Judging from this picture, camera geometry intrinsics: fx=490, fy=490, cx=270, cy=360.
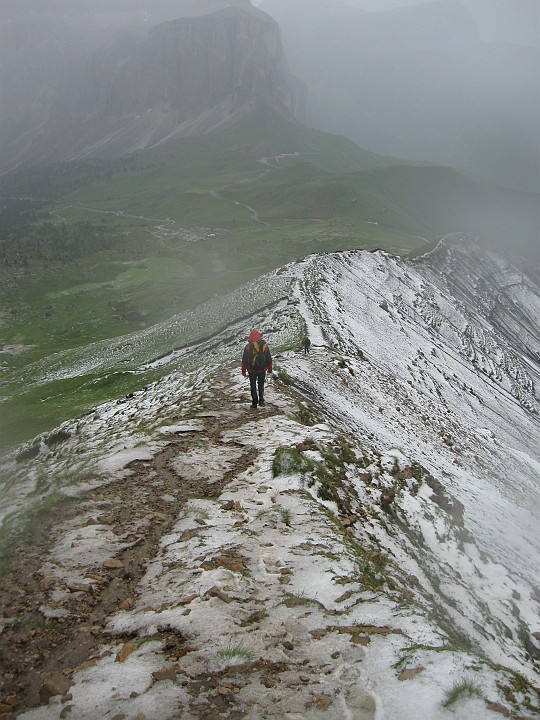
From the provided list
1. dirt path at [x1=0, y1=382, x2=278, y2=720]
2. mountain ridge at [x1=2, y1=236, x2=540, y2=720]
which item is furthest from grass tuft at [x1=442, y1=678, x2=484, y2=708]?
Answer: dirt path at [x1=0, y1=382, x2=278, y2=720]

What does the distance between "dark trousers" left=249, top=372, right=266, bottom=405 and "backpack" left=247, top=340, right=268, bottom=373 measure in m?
0.21

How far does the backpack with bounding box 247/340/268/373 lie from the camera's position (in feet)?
57.7

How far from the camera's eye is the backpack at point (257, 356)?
57.7 ft

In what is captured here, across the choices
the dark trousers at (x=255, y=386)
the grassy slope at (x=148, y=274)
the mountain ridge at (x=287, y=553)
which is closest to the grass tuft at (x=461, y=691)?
the mountain ridge at (x=287, y=553)

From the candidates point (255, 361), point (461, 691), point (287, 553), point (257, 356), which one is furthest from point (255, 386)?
point (461, 691)

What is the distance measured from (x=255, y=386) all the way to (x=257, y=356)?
112 centimetres

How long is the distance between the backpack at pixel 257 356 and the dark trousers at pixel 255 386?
209 millimetres

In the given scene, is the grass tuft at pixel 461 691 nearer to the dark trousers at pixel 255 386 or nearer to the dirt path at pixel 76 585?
the dirt path at pixel 76 585

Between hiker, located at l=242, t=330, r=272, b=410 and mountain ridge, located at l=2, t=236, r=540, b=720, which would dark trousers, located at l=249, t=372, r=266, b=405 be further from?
mountain ridge, located at l=2, t=236, r=540, b=720

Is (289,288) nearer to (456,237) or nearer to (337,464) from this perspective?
(337,464)

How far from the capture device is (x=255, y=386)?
58.6 ft

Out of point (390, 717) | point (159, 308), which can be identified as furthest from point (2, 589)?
point (159, 308)

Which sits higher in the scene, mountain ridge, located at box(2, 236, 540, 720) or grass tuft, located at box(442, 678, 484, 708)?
grass tuft, located at box(442, 678, 484, 708)

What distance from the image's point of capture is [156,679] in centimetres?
634
